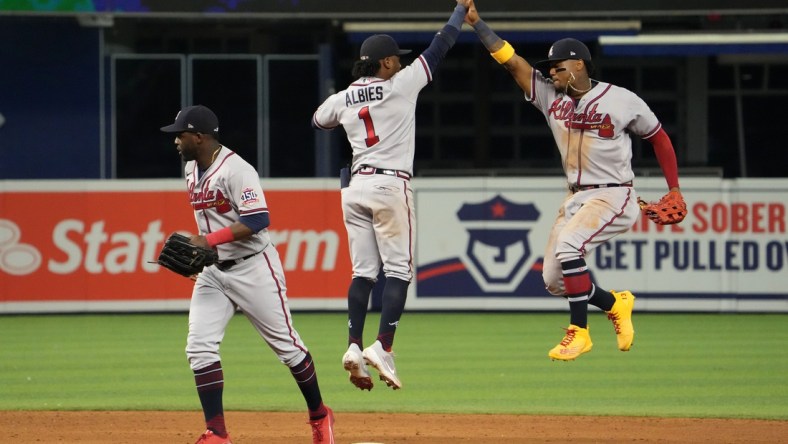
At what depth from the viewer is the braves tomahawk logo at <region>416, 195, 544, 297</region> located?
53.8ft

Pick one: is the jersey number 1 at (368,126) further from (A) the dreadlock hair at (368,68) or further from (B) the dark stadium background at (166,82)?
(B) the dark stadium background at (166,82)

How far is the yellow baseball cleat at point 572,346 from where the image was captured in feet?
27.6

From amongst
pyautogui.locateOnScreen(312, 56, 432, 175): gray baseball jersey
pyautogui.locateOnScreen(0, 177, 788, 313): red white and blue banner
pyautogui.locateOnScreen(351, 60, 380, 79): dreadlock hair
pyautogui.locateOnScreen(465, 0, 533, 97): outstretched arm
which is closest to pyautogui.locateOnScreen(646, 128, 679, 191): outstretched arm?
pyautogui.locateOnScreen(465, 0, 533, 97): outstretched arm

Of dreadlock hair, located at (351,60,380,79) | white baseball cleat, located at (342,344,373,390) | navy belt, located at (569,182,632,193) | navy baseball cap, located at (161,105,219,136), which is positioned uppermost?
dreadlock hair, located at (351,60,380,79)

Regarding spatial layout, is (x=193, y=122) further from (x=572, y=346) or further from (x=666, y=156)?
(x=666, y=156)

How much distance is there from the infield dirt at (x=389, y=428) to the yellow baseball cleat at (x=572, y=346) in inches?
32.3

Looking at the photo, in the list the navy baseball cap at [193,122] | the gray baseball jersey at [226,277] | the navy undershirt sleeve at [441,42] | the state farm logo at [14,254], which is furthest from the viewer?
the state farm logo at [14,254]

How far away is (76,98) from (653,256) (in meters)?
10.5

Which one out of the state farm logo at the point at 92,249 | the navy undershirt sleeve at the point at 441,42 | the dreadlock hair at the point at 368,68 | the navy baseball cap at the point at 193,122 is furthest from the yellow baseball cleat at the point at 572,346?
the state farm logo at the point at 92,249

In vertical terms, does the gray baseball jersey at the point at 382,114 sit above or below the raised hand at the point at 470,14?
below

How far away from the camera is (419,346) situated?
13.9 metres

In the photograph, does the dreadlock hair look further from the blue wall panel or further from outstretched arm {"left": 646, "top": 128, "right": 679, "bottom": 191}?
the blue wall panel

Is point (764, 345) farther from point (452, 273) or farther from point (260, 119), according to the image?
point (260, 119)

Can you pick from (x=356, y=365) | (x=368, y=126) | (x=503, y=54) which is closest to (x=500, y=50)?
(x=503, y=54)
